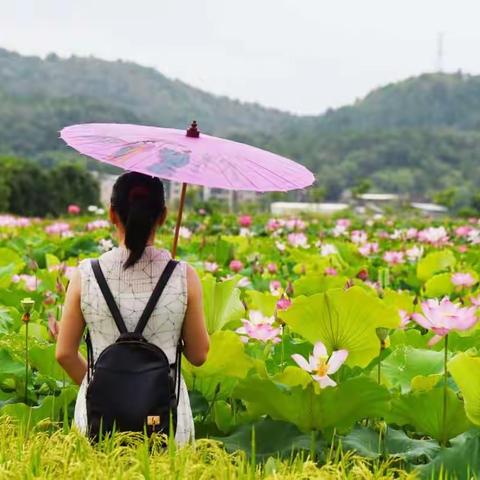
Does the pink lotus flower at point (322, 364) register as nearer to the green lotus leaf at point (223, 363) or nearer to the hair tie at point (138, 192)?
the green lotus leaf at point (223, 363)

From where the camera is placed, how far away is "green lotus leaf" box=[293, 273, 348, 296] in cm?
316

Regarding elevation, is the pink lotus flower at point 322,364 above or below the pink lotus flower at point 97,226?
above

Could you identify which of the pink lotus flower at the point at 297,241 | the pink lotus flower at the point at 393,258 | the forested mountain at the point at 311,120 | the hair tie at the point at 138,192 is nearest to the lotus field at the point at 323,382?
the hair tie at the point at 138,192

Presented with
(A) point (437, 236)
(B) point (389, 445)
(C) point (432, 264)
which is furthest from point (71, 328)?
(A) point (437, 236)

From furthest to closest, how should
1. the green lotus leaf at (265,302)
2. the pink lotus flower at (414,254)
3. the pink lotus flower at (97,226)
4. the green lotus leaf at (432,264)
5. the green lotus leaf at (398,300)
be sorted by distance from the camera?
the pink lotus flower at (97,226) < the pink lotus flower at (414,254) < the green lotus leaf at (432,264) < the green lotus leaf at (398,300) < the green lotus leaf at (265,302)

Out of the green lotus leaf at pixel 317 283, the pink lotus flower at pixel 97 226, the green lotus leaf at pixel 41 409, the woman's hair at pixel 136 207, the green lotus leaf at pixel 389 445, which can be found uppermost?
the woman's hair at pixel 136 207

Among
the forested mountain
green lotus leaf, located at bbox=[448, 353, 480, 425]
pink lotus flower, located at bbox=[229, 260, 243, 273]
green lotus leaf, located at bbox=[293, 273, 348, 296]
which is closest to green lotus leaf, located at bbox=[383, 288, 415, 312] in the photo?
green lotus leaf, located at bbox=[293, 273, 348, 296]

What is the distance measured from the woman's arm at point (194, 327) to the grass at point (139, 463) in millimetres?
212

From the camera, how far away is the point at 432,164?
8488 centimetres

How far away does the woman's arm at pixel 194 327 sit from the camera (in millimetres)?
2113

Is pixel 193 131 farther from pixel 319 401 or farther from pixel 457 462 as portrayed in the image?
pixel 457 462

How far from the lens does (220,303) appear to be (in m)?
2.67

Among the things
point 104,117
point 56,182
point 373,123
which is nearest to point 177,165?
point 56,182

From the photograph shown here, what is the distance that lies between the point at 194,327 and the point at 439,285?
1.92 metres
